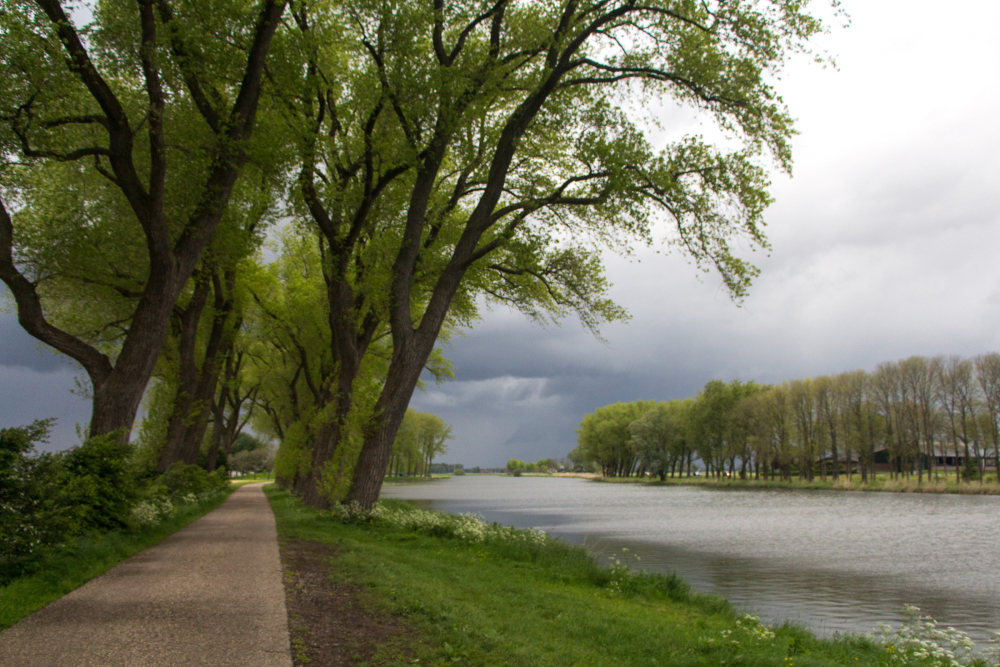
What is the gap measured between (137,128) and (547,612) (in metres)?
12.3

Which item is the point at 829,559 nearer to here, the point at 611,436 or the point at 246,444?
the point at 611,436

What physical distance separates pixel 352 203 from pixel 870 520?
926 inches

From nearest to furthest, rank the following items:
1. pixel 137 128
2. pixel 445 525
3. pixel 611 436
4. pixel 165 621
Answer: pixel 165 621 < pixel 137 128 < pixel 445 525 < pixel 611 436

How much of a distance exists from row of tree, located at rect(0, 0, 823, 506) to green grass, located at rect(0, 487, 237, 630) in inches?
79.0

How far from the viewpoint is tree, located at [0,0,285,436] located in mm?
10414

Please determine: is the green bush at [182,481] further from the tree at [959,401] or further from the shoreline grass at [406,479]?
the shoreline grass at [406,479]

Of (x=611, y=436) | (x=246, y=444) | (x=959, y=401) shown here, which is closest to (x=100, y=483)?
(x=959, y=401)

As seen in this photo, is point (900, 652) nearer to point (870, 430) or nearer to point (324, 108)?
point (324, 108)

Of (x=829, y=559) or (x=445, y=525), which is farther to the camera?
(x=829, y=559)

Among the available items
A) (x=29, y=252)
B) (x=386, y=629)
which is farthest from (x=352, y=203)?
(x=386, y=629)

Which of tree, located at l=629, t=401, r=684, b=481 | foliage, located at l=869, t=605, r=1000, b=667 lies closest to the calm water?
foliage, located at l=869, t=605, r=1000, b=667

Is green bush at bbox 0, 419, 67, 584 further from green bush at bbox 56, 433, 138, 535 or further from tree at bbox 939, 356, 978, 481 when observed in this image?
tree at bbox 939, 356, 978, 481

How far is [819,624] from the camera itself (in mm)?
9328

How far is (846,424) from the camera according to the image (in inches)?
2347
